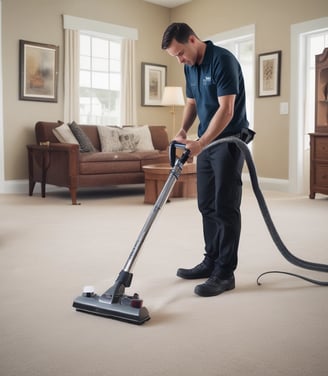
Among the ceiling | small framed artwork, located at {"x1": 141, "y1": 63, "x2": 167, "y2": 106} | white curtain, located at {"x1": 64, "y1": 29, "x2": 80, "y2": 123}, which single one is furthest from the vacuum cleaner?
the ceiling

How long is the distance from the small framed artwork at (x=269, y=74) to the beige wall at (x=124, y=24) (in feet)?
0.24

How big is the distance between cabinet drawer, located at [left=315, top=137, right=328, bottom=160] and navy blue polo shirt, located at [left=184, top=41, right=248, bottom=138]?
3430 millimetres

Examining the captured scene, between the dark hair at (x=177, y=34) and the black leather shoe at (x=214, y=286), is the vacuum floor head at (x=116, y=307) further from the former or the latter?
the dark hair at (x=177, y=34)

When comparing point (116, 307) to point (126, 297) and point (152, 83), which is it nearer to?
point (126, 297)

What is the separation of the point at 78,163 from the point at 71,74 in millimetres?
1849

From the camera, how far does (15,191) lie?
6.28 metres

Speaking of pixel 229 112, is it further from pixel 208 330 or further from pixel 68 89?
pixel 68 89

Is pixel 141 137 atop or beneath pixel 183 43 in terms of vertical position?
beneath

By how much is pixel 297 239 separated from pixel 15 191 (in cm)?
411

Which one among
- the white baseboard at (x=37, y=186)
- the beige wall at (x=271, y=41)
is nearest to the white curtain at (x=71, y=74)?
the white baseboard at (x=37, y=186)

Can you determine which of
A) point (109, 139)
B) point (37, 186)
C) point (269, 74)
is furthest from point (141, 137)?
point (269, 74)

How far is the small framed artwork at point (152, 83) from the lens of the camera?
758 centimetres

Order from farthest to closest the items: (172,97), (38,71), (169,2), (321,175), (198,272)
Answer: (169,2), (172,97), (38,71), (321,175), (198,272)

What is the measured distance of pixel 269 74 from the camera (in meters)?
6.47
